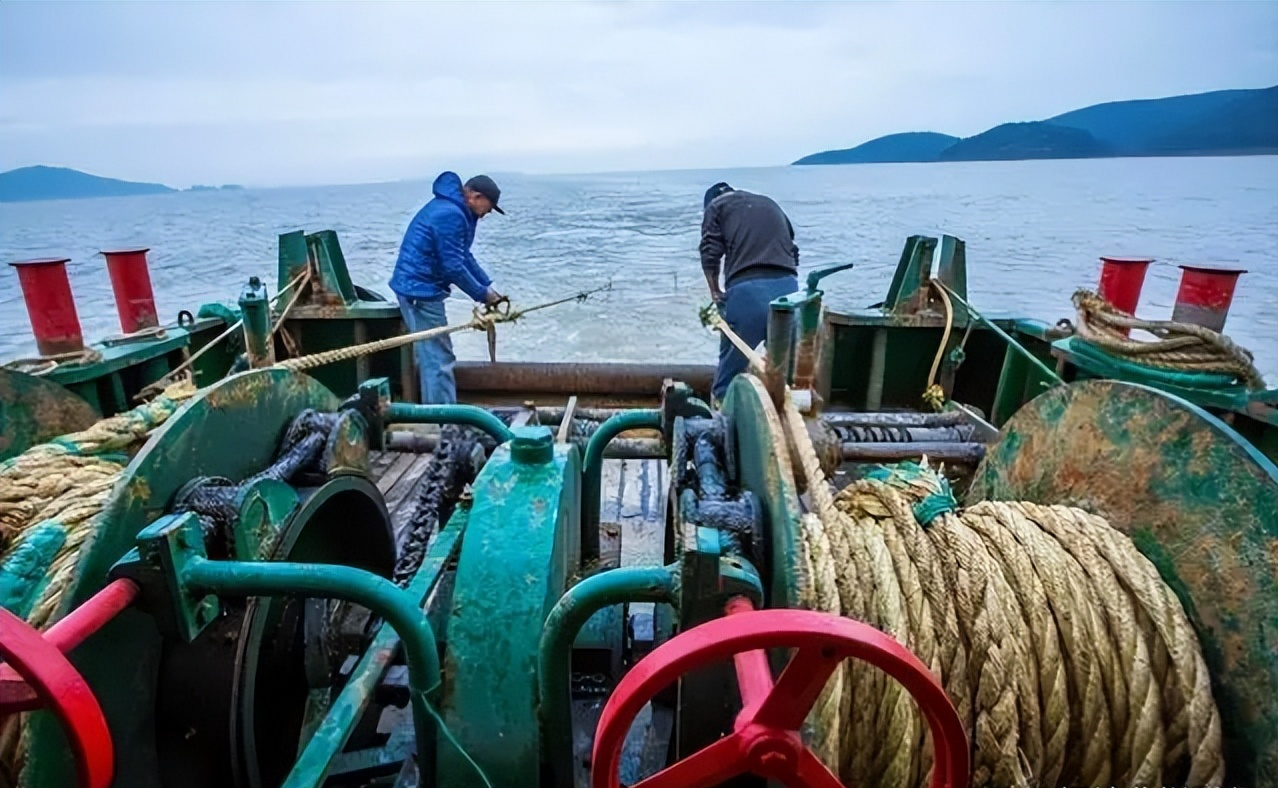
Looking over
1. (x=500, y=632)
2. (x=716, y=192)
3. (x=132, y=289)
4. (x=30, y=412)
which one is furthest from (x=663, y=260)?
(x=500, y=632)

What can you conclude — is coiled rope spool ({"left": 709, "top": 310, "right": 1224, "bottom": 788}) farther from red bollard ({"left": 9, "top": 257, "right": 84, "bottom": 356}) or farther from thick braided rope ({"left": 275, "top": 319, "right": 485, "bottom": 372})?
red bollard ({"left": 9, "top": 257, "right": 84, "bottom": 356})

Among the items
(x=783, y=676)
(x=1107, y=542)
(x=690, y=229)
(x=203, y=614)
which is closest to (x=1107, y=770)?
(x=1107, y=542)

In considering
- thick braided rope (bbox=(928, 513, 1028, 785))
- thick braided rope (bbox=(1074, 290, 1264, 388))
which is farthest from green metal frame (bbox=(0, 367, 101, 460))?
thick braided rope (bbox=(1074, 290, 1264, 388))

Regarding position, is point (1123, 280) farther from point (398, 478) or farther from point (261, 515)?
point (261, 515)

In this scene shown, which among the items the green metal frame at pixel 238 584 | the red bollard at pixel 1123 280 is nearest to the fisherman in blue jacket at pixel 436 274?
the red bollard at pixel 1123 280

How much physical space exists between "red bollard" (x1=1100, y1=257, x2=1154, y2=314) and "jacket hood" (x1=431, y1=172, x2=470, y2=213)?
14.4ft

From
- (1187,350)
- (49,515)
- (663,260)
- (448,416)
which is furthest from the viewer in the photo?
(663,260)

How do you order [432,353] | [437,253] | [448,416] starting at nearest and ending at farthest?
[448,416], [432,353], [437,253]

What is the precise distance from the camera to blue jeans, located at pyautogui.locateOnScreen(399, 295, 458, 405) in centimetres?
559

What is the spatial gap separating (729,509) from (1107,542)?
822 mm

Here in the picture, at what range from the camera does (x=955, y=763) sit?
3.40 feet

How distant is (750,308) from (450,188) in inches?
93.1

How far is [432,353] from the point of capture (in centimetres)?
558

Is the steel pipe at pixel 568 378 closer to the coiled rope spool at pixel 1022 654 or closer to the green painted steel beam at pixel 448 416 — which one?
the green painted steel beam at pixel 448 416
